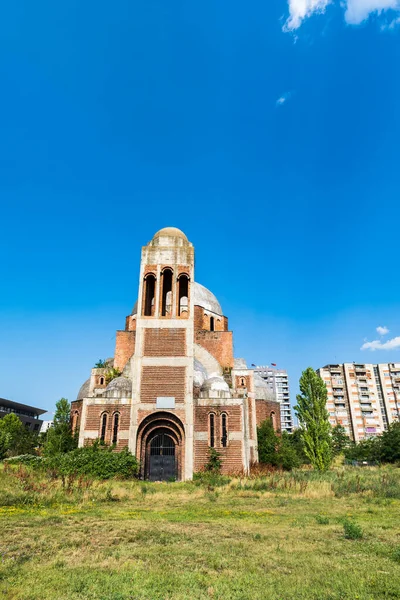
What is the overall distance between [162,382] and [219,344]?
990 centimetres

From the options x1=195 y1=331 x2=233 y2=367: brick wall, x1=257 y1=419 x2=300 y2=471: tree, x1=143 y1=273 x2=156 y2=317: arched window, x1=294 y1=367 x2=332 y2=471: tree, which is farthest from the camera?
x1=195 y1=331 x2=233 y2=367: brick wall

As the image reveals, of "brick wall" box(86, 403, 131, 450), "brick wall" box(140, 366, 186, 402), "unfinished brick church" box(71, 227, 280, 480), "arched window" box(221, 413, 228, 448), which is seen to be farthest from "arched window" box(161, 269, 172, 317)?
"arched window" box(221, 413, 228, 448)

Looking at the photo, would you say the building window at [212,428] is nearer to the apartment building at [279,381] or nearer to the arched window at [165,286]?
the arched window at [165,286]

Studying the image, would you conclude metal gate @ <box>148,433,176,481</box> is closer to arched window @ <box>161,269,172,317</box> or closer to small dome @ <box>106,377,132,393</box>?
small dome @ <box>106,377,132,393</box>

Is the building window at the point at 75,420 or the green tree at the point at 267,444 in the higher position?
the building window at the point at 75,420

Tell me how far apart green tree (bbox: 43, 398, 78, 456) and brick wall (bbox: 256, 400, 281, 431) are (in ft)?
45.7

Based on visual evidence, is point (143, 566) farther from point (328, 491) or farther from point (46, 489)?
point (328, 491)

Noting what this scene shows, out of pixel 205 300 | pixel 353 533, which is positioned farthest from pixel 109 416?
pixel 353 533

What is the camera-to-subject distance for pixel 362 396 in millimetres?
72438

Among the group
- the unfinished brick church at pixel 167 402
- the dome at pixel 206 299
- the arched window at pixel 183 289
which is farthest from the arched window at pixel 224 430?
the dome at pixel 206 299

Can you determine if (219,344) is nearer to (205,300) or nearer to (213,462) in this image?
(205,300)

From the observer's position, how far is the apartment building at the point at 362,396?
7031 cm

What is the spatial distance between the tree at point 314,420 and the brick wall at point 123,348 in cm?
1259

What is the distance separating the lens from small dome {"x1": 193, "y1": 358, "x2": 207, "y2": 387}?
24266 mm
